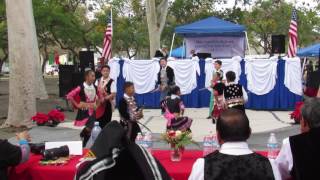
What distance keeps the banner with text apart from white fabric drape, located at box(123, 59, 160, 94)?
14.4ft

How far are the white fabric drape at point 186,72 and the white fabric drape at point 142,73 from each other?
0.63m

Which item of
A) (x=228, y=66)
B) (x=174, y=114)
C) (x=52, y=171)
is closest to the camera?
(x=52, y=171)

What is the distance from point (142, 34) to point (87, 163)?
49.5 m

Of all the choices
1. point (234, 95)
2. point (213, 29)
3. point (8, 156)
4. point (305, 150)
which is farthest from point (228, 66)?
point (305, 150)

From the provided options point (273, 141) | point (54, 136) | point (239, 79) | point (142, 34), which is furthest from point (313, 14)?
point (273, 141)

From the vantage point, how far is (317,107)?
12.3 ft

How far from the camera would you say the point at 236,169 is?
9.83 ft

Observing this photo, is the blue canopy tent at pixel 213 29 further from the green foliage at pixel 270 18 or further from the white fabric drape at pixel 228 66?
the green foliage at pixel 270 18

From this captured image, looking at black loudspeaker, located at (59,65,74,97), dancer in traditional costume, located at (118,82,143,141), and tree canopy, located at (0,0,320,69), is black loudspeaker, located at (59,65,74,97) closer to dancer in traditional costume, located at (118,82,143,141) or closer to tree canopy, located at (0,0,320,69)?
tree canopy, located at (0,0,320,69)

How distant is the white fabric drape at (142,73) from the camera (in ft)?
62.8

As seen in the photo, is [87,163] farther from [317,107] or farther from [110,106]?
[110,106]

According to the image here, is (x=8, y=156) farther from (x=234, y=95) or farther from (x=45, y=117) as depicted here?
(x=234, y=95)

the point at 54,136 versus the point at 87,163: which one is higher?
the point at 87,163

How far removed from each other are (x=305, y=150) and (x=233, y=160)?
84 centimetres
